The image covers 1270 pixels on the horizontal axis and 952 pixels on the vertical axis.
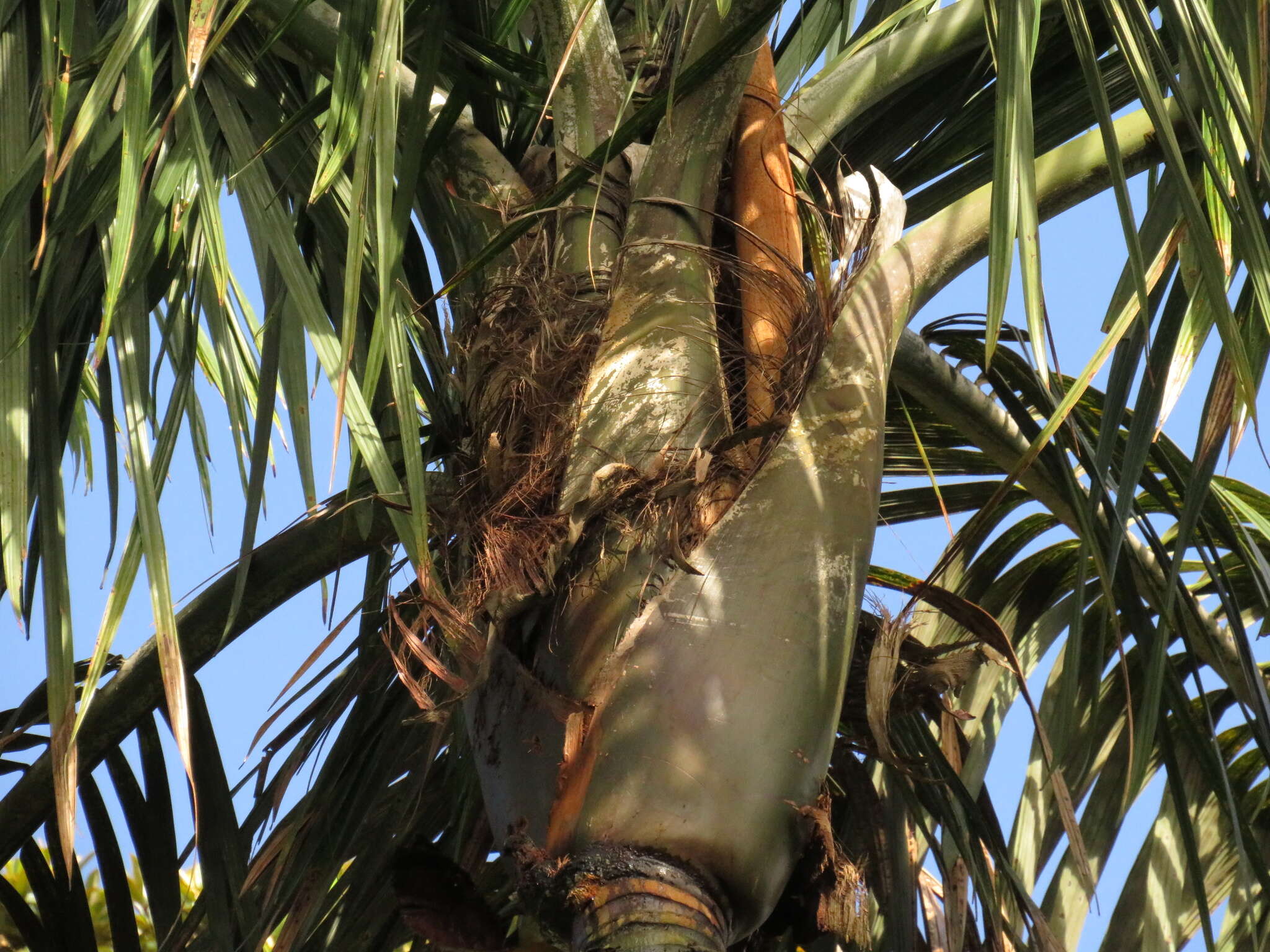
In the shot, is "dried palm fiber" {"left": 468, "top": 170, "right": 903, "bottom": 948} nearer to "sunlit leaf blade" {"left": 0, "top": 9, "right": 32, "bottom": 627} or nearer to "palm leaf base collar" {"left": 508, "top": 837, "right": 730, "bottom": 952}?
"palm leaf base collar" {"left": 508, "top": 837, "right": 730, "bottom": 952}

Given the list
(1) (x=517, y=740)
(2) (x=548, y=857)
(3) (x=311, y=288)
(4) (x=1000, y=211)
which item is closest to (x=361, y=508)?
(3) (x=311, y=288)

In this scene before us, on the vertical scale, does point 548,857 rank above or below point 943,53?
below

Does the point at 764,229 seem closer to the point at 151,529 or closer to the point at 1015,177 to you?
the point at 1015,177

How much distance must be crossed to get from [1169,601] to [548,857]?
73cm

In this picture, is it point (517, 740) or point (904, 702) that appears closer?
point (517, 740)

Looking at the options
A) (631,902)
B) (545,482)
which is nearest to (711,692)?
(631,902)

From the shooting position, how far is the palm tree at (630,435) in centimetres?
119

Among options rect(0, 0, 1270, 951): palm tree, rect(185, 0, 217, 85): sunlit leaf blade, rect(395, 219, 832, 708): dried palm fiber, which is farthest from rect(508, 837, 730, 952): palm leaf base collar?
rect(185, 0, 217, 85): sunlit leaf blade

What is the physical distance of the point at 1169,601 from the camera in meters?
1.52

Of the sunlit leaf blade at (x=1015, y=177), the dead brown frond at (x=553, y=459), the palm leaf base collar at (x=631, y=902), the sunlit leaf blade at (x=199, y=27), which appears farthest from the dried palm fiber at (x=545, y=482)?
the sunlit leaf blade at (x=199, y=27)

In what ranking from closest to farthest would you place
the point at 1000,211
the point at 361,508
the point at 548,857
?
the point at 1000,211 → the point at 548,857 → the point at 361,508

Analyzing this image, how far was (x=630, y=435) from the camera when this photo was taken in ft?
4.42

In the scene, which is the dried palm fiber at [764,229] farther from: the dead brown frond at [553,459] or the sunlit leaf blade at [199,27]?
the sunlit leaf blade at [199,27]

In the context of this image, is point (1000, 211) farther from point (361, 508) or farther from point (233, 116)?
point (233, 116)
